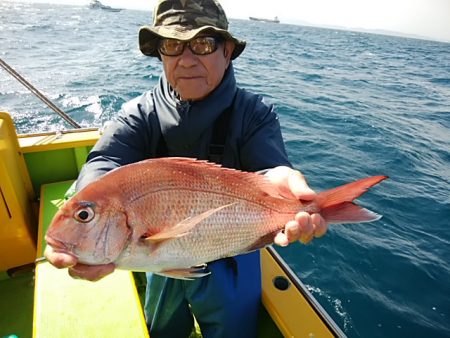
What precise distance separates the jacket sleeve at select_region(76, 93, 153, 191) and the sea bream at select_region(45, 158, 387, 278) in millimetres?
629

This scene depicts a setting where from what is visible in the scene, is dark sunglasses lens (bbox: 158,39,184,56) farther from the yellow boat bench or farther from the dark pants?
the yellow boat bench

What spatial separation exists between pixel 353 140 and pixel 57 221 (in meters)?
9.65

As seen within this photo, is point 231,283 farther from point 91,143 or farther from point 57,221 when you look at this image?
point 91,143

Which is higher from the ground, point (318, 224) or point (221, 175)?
point (221, 175)

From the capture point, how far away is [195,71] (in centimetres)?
221

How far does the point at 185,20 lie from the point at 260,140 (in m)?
0.94

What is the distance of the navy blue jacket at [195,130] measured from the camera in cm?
227

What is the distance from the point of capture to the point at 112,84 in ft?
45.4

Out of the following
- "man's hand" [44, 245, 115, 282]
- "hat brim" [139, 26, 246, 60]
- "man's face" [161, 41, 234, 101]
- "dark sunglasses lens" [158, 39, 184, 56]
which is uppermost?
"hat brim" [139, 26, 246, 60]

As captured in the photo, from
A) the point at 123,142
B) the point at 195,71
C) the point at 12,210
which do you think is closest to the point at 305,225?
the point at 195,71

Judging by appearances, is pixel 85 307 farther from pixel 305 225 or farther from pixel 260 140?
pixel 260 140

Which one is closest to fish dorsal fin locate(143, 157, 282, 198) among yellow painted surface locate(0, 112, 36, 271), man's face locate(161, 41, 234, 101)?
man's face locate(161, 41, 234, 101)

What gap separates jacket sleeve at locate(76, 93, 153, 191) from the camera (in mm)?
2105

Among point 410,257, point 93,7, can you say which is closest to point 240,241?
point 410,257
